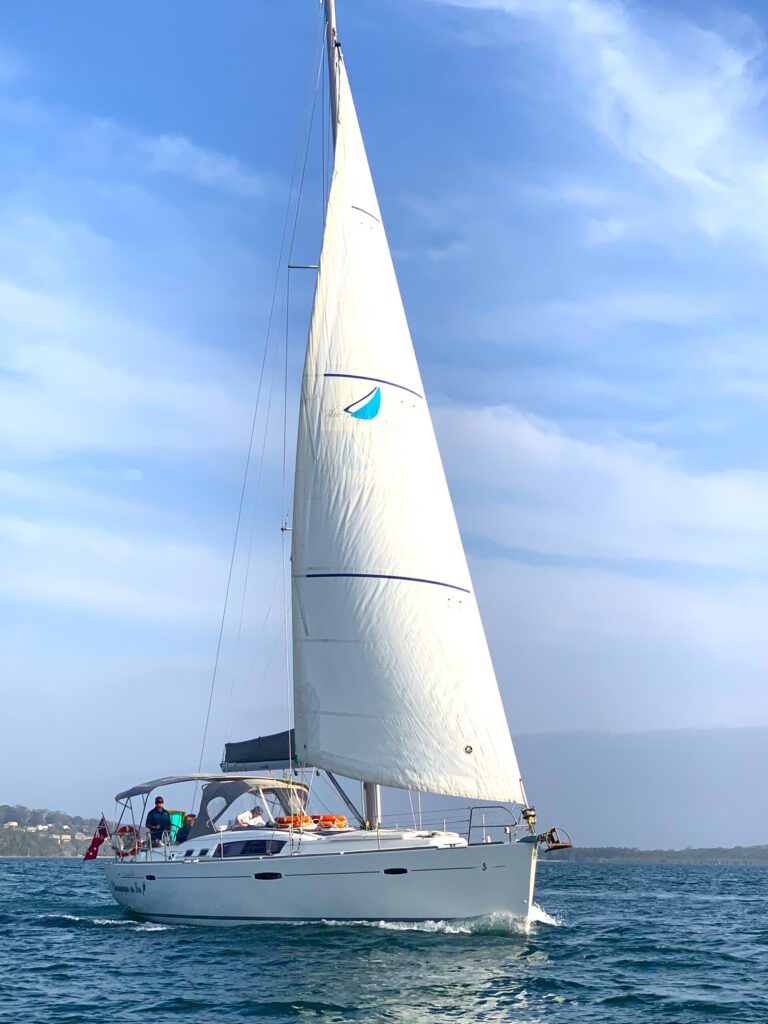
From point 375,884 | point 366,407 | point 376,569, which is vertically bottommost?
point 375,884

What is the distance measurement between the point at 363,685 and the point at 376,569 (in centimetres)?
233

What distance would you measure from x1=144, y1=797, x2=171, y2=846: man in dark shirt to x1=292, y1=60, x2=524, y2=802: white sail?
5.25 meters

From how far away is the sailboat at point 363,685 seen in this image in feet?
65.8

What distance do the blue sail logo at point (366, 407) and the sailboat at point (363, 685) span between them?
0.04 meters

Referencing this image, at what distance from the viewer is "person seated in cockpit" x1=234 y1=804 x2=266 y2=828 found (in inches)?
922

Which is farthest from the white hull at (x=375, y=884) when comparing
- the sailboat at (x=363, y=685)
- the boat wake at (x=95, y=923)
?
the boat wake at (x=95, y=923)

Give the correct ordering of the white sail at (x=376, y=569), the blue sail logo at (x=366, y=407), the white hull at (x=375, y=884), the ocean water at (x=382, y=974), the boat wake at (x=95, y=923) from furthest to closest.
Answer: the blue sail logo at (x=366, y=407) → the boat wake at (x=95, y=923) → the white sail at (x=376, y=569) → the white hull at (x=375, y=884) → the ocean water at (x=382, y=974)

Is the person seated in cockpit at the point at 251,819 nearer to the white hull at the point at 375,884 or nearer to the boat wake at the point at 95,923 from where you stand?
the white hull at the point at 375,884

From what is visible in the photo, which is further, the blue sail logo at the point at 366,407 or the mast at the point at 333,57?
the mast at the point at 333,57

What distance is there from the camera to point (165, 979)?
17.1 meters

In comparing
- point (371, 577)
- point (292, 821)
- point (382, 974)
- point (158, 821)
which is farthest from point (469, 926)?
point (158, 821)

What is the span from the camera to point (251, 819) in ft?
77.9

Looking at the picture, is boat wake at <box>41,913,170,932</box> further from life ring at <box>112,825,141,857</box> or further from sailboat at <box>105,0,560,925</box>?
life ring at <box>112,825,141,857</box>

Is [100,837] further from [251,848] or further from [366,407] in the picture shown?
[366,407]
